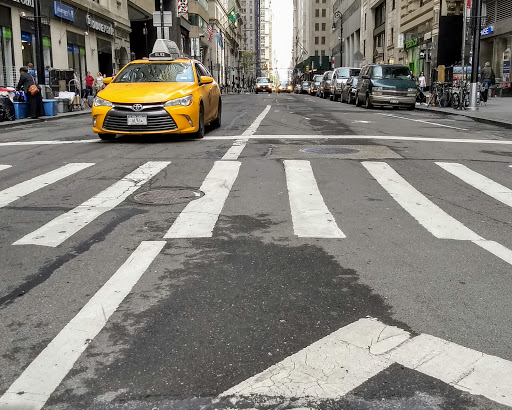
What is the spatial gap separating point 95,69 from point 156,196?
34.4m

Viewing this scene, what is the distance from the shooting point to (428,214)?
618 cm

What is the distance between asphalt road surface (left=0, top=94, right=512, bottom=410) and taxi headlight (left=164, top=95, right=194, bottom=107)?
143 inches

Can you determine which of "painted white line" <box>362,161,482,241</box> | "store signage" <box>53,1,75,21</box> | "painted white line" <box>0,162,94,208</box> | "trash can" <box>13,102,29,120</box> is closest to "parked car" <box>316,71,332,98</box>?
"store signage" <box>53,1,75,21</box>

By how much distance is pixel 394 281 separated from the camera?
13.7 feet

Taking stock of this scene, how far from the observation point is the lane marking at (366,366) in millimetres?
2697

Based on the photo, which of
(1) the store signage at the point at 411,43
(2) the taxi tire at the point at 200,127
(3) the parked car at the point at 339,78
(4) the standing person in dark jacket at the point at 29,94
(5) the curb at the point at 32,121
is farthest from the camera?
(1) the store signage at the point at 411,43

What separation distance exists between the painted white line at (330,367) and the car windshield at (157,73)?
10.4 meters

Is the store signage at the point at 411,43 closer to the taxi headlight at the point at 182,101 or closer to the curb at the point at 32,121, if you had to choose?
the curb at the point at 32,121

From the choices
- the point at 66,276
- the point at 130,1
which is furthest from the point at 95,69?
the point at 66,276

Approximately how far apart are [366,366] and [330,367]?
174mm

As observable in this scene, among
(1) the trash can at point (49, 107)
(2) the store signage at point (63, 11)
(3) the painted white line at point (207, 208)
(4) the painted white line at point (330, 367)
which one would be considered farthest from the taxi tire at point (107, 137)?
(2) the store signage at point (63, 11)

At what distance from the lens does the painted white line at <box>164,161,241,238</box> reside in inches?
214

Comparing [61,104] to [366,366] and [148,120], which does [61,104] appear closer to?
[148,120]

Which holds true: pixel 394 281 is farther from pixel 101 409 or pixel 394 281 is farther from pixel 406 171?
pixel 406 171
